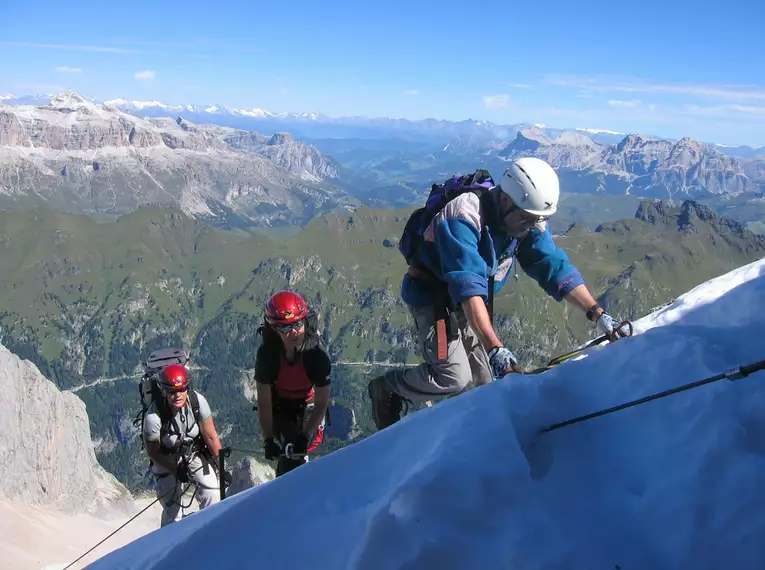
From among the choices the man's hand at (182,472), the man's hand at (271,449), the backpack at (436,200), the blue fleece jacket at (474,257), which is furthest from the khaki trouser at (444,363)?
the man's hand at (182,472)

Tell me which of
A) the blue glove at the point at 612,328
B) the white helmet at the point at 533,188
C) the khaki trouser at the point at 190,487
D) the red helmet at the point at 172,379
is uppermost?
the white helmet at the point at 533,188

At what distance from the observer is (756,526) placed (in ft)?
13.4

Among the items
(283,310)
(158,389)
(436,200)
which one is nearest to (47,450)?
(158,389)

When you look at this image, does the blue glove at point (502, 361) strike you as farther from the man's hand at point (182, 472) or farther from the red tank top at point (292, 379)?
the man's hand at point (182, 472)

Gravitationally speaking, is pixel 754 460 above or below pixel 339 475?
above

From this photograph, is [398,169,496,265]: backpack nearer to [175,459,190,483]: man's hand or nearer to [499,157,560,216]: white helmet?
[499,157,560,216]: white helmet

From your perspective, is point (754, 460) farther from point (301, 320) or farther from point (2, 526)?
point (2, 526)

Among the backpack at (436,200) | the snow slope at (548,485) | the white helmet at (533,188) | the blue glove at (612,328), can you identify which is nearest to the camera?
the snow slope at (548,485)

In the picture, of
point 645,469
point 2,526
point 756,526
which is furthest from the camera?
point 2,526

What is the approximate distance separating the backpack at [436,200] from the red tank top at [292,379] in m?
3.31

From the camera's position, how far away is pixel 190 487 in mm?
12617

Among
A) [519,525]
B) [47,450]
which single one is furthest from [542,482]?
[47,450]

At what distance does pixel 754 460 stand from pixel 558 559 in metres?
1.63

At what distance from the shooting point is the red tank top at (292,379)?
424 inches
